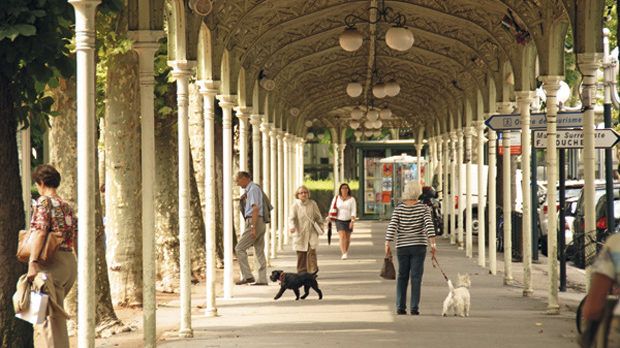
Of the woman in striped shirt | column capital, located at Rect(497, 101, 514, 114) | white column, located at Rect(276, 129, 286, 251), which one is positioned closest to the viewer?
the woman in striped shirt

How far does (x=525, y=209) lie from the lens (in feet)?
48.5

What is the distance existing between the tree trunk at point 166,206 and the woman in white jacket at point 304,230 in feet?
6.38

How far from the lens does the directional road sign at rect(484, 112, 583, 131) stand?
47.5ft

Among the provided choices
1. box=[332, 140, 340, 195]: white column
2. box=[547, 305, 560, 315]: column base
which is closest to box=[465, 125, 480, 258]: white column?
box=[547, 305, 560, 315]: column base

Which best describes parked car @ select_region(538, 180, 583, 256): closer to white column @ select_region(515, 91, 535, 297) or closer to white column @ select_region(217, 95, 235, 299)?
white column @ select_region(515, 91, 535, 297)

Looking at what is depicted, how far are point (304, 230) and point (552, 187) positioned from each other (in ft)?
17.5

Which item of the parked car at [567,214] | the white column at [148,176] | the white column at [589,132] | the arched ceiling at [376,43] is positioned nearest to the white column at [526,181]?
the arched ceiling at [376,43]

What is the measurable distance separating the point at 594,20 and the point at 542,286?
21.4ft

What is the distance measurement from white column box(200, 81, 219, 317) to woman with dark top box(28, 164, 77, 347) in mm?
4120

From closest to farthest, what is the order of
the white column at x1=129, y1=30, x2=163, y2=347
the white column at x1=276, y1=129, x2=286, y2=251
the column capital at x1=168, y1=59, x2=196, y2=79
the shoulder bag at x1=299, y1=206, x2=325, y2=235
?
the white column at x1=129, y1=30, x2=163, y2=347 < the column capital at x1=168, y1=59, x2=196, y2=79 < the shoulder bag at x1=299, y1=206, x2=325, y2=235 < the white column at x1=276, y1=129, x2=286, y2=251

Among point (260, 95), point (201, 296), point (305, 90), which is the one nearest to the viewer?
point (201, 296)

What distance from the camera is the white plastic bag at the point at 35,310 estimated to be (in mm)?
8062

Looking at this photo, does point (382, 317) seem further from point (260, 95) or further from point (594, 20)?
point (260, 95)

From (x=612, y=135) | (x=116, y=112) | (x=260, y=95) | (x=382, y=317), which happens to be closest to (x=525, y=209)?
(x=612, y=135)
